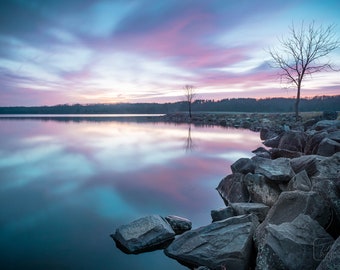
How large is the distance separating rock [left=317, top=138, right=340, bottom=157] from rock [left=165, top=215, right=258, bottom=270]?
511 cm

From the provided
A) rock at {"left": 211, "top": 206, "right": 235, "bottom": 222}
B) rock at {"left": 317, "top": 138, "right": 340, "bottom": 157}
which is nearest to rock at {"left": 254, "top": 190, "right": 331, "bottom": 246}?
rock at {"left": 211, "top": 206, "right": 235, "bottom": 222}

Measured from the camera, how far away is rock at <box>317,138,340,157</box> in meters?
8.24

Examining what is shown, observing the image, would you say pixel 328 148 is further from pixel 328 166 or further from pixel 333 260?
pixel 333 260

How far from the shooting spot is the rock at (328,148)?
8.24m

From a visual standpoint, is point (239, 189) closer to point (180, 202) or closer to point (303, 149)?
point (180, 202)

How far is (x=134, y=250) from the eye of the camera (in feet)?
15.3

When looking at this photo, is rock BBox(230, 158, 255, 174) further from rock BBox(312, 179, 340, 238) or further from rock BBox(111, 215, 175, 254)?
rock BBox(111, 215, 175, 254)

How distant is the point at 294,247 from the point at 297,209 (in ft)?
3.21

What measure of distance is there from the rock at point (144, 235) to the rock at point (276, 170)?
2796mm

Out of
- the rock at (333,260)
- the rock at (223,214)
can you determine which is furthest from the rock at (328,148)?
the rock at (333,260)

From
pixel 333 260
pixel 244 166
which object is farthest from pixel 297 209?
pixel 244 166

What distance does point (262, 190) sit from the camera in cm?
625

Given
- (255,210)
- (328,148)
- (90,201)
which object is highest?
(328,148)

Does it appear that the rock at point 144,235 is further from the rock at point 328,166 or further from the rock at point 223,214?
the rock at point 328,166
